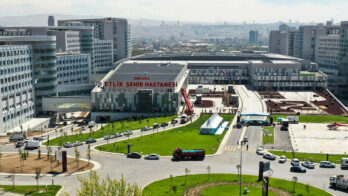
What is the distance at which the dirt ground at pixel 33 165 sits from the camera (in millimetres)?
86713

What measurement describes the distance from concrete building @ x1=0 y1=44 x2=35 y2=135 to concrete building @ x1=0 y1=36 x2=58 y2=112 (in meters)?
2.33

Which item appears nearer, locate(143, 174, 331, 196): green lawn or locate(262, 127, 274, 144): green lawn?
locate(143, 174, 331, 196): green lawn

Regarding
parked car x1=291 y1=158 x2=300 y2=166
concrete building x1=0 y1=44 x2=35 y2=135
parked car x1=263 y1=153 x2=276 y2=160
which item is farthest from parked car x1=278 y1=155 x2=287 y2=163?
concrete building x1=0 y1=44 x2=35 y2=135

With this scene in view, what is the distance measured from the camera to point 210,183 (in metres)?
78.0

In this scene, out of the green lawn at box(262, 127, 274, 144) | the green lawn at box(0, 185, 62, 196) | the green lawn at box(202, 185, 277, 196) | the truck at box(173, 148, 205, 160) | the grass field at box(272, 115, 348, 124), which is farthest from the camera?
the grass field at box(272, 115, 348, 124)

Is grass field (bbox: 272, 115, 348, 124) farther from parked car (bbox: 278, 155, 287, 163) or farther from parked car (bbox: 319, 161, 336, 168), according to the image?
parked car (bbox: 319, 161, 336, 168)

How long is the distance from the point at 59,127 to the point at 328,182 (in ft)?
304

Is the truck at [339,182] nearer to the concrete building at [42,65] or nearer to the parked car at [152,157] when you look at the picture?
the parked car at [152,157]

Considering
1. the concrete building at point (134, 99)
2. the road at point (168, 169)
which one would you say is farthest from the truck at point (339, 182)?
the concrete building at point (134, 99)

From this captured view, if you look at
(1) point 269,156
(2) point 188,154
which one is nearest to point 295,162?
(1) point 269,156

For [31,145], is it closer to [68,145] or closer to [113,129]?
[68,145]

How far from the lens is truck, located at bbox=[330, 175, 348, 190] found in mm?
74938

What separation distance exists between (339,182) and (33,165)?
65.7m

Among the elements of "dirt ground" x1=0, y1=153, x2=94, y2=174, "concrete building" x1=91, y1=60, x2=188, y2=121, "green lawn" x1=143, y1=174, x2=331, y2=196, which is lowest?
"dirt ground" x1=0, y1=153, x2=94, y2=174
